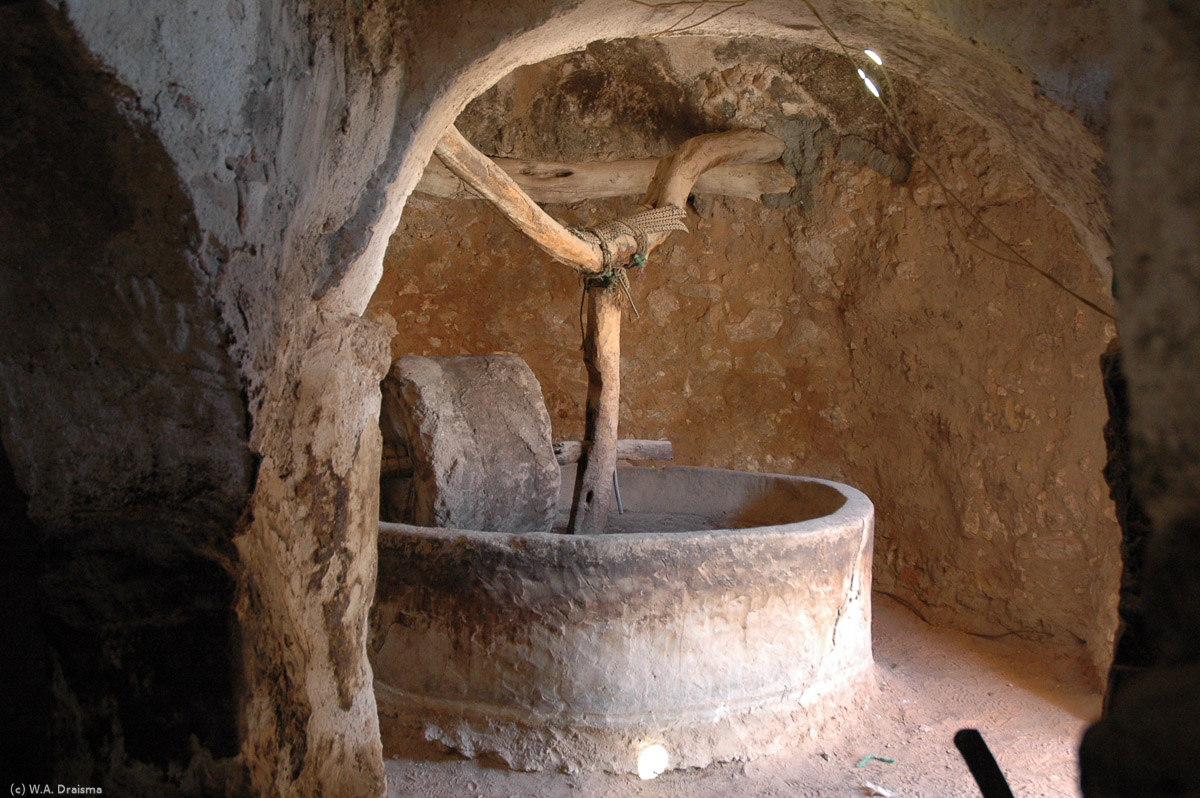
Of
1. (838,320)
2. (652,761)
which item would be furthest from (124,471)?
(838,320)

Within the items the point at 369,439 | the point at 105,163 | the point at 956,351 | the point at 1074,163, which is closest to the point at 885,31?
the point at 1074,163

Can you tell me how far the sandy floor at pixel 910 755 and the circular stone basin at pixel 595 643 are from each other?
5cm

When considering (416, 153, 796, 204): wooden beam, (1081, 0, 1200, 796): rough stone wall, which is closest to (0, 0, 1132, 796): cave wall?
(1081, 0, 1200, 796): rough stone wall

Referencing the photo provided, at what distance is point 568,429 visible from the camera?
4246mm

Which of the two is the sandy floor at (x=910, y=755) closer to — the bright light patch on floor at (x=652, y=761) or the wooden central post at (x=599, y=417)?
the bright light patch on floor at (x=652, y=761)

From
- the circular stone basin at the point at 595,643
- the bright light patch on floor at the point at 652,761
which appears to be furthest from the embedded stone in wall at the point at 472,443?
the bright light patch on floor at the point at 652,761

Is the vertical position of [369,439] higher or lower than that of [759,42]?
lower

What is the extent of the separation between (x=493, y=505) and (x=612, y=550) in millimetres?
724

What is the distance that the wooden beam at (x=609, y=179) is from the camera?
3953 millimetres

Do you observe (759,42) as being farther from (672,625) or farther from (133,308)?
(133,308)

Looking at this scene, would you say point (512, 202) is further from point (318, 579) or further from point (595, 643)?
point (318, 579)

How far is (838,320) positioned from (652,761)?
2511 millimetres

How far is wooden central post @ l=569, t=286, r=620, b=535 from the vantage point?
2914mm

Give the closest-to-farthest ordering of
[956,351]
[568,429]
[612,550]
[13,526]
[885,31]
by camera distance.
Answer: [13,526]
[885,31]
[612,550]
[956,351]
[568,429]
